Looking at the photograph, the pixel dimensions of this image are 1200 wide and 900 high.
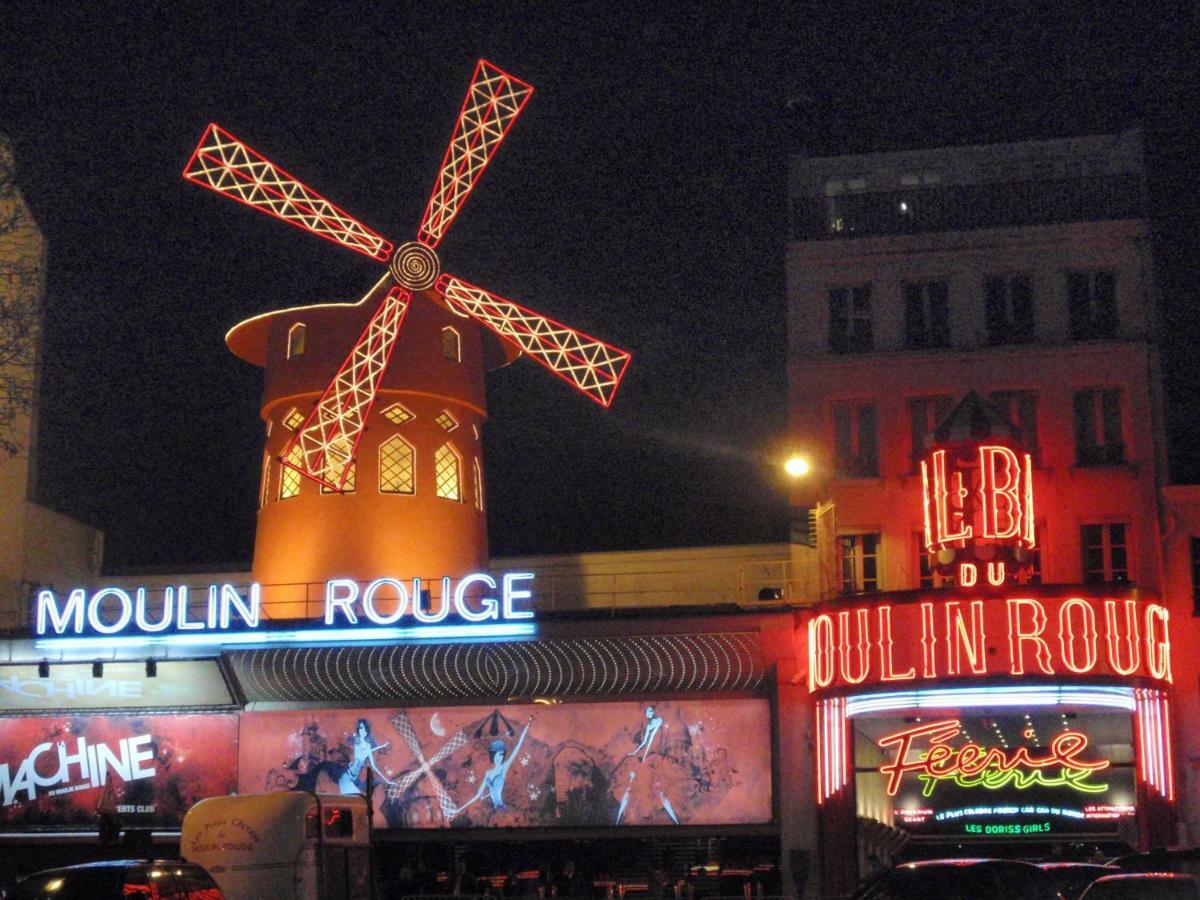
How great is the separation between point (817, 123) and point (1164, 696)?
9616 millimetres

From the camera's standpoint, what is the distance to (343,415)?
22.3 metres

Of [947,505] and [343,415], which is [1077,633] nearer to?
[947,505]

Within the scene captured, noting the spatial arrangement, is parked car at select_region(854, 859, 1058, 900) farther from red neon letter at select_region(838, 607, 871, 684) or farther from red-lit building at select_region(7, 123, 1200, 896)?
red neon letter at select_region(838, 607, 871, 684)

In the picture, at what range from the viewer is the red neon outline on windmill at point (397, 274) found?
2241 cm

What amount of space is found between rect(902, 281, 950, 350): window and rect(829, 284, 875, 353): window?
19.1 inches

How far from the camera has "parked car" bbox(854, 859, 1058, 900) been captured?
35.9ft

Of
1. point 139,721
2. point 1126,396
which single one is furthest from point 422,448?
point 1126,396

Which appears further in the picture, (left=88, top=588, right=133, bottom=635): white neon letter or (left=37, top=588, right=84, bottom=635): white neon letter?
(left=37, top=588, right=84, bottom=635): white neon letter

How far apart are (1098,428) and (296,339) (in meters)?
10.6

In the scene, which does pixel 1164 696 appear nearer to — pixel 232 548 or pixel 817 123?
pixel 817 123

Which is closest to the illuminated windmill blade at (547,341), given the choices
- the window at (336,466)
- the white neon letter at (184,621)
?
the window at (336,466)

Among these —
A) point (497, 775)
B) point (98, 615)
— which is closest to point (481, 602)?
point (497, 775)

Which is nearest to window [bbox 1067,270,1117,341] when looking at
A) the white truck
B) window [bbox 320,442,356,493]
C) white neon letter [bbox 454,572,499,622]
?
white neon letter [bbox 454,572,499,622]

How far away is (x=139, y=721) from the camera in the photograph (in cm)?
2258
